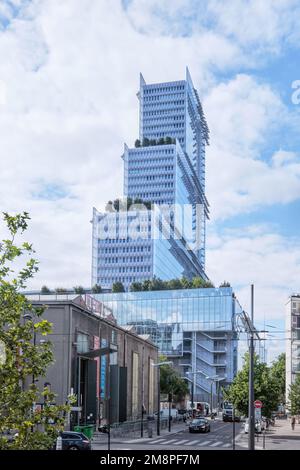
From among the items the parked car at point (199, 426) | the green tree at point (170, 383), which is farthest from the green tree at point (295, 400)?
the green tree at point (170, 383)

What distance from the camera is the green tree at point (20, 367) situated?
600 inches

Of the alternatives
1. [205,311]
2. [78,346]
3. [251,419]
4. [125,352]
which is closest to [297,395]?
[125,352]

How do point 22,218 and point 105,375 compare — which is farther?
point 105,375

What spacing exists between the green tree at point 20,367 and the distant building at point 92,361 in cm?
4750

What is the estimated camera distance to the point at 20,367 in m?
15.9

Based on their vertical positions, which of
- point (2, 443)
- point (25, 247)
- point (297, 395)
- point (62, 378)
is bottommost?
point (297, 395)

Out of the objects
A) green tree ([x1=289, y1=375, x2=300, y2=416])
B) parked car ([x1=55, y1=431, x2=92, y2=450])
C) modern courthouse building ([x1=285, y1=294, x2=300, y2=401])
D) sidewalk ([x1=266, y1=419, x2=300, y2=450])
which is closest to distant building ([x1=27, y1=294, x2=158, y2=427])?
sidewalk ([x1=266, y1=419, x2=300, y2=450])

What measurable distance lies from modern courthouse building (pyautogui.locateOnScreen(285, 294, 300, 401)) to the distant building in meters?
79.5

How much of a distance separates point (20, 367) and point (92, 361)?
60.6 m

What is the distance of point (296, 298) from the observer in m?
185

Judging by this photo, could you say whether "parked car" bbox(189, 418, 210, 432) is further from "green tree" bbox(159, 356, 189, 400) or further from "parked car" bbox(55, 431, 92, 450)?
"green tree" bbox(159, 356, 189, 400)

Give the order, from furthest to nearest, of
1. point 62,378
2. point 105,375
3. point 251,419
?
1. point 105,375
2. point 62,378
3. point 251,419

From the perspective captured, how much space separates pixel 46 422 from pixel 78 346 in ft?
181
